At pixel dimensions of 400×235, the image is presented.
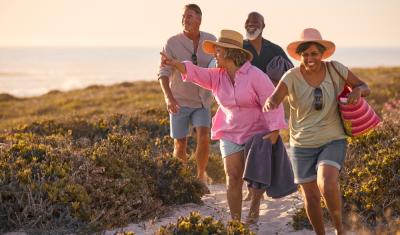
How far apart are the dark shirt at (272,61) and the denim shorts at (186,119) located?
1.23 metres

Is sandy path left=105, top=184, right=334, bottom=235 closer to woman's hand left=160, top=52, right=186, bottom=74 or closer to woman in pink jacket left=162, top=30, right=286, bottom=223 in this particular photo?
woman in pink jacket left=162, top=30, right=286, bottom=223

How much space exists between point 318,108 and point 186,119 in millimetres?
3408

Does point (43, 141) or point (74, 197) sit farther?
point (43, 141)

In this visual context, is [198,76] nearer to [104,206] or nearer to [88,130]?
[104,206]

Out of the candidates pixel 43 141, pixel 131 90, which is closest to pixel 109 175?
pixel 43 141

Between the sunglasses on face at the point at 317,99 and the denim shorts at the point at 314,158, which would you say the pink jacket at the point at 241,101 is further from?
the sunglasses on face at the point at 317,99

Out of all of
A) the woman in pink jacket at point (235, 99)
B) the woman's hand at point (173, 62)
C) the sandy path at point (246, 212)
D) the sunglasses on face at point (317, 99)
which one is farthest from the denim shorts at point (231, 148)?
the sunglasses on face at point (317, 99)

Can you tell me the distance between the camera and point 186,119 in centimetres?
905

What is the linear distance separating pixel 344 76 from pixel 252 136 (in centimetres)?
130

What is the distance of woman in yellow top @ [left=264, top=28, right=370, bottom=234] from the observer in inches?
229

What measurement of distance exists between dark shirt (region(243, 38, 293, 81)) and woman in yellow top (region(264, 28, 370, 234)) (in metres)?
1.83

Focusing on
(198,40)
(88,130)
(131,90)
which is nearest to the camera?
(198,40)

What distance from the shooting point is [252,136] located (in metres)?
6.86

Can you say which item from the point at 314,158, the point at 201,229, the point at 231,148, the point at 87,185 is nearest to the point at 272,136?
the point at 231,148
